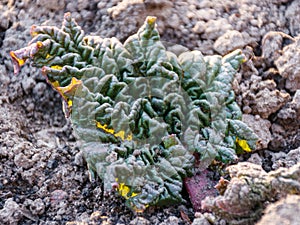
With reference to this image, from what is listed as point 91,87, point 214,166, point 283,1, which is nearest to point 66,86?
point 91,87

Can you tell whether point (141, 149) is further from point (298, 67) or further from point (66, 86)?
point (298, 67)

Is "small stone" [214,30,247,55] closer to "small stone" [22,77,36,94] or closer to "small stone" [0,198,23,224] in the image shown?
"small stone" [22,77,36,94]

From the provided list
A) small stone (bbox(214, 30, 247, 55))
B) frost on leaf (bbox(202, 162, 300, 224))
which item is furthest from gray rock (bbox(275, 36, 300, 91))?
frost on leaf (bbox(202, 162, 300, 224))

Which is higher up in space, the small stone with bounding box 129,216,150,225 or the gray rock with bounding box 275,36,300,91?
the gray rock with bounding box 275,36,300,91

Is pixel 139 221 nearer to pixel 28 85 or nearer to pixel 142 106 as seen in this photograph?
pixel 142 106

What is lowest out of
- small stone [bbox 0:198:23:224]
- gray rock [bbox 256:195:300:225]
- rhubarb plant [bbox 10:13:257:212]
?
small stone [bbox 0:198:23:224]

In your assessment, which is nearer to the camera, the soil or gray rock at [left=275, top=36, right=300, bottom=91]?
the soil

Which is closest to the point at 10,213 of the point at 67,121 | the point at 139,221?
the point at 139,221
